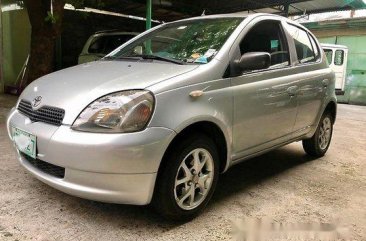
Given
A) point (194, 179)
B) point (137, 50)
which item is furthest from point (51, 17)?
point (194, 179)

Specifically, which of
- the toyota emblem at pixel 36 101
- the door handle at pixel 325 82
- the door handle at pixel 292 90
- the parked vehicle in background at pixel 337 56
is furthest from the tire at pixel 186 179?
the parked vehicle in background at pixel 337 56

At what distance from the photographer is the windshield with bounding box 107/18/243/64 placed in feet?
9.55

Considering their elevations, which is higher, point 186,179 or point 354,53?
Result: point 354,53

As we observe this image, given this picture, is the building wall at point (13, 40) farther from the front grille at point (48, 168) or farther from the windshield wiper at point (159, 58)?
the front grille at point (48, 168)

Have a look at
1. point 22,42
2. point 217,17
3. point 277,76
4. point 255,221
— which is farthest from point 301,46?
point 22,42

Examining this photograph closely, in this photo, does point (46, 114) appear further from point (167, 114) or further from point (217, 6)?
point (217, 6)

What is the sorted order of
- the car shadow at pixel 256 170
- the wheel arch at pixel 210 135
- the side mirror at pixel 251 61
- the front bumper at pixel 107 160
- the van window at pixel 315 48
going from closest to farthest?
1. the front bumper at pixel 107 160
2. the wheel arch at pixel 210 135
3. the side mirror at pixel 251 61
4. the car shadow at pixel 256 170
5. the van window at pixel 315 48

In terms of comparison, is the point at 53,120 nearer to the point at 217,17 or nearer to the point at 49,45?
the point at 217,17

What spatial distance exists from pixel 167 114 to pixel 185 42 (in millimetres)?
1072

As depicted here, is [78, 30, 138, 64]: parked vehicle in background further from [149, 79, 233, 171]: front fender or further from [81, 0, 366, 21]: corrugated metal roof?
[149, 79, 233, 171]: front fender

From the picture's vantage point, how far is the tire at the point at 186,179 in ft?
7.82

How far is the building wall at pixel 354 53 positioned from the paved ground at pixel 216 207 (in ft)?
36.0

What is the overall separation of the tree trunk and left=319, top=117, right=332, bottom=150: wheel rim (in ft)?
15.6

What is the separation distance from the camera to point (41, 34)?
6.74 meters
